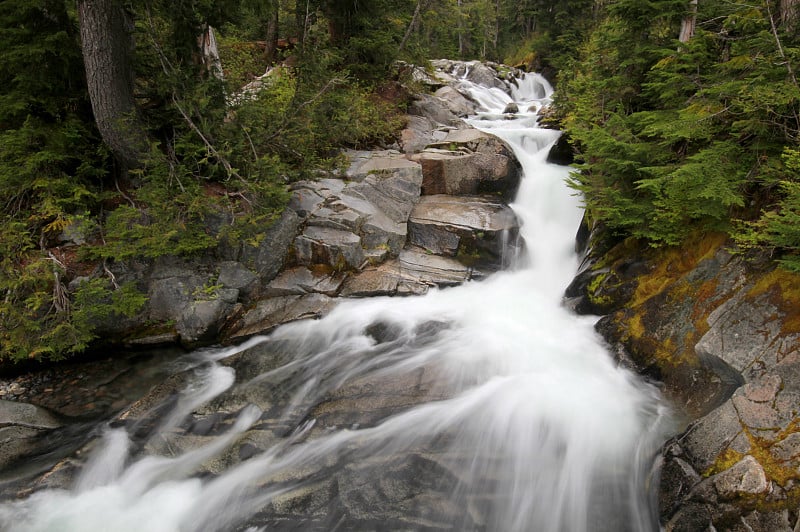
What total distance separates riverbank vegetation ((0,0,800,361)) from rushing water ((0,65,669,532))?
1.91 m

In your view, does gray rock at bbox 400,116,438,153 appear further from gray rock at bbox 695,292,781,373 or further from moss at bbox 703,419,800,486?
moss at bbox 703,419,800,486

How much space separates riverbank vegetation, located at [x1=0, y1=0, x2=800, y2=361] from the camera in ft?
14.7

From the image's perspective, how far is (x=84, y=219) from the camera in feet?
19.2

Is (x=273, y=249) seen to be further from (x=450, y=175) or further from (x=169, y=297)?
(x=450, y=175)

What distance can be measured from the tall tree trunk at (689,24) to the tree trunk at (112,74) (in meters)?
8.17

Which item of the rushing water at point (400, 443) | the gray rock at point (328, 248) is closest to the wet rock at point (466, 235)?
the gray rock at point (328, 248)

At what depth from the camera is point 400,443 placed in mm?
4762

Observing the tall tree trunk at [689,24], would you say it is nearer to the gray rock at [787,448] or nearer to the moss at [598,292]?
the moss at [598,292]

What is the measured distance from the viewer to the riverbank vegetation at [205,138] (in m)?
4.48

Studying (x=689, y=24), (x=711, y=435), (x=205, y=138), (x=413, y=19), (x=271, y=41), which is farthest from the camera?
(x=271, y=41)

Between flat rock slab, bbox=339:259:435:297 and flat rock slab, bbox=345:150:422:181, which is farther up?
flat rock slab, bbox=345:150:422:181

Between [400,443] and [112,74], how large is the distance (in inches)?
258

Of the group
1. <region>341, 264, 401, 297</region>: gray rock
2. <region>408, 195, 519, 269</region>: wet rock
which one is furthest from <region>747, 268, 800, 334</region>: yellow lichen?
<region>341, 264, 401, 297</region>: gray rock

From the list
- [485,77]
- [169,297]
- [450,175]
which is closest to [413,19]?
[450,175]
